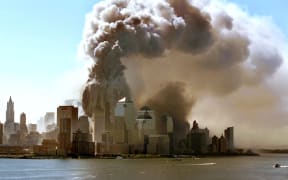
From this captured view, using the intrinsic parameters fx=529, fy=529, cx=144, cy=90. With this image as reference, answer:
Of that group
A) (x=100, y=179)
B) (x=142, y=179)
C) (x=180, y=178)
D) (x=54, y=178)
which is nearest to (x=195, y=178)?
(x=180, y=178)

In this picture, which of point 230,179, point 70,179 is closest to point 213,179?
point 230,179

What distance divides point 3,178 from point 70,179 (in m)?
14.2

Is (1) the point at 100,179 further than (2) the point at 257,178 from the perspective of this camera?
No

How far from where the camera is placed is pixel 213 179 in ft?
344

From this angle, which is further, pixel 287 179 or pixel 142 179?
pixel 287 179

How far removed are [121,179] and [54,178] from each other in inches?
521

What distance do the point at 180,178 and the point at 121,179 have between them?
13.1 metres

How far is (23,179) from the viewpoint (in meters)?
99.6

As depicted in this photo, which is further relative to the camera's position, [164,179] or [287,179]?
[287,179]

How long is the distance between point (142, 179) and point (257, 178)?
26513 mm

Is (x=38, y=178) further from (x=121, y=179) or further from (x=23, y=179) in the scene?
(x=121, y=179)

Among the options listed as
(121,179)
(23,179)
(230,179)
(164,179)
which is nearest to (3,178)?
(23,179)

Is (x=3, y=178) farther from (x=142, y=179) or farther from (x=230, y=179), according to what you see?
(x=230, y=179)

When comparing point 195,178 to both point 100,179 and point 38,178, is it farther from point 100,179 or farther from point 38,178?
point 38,178
